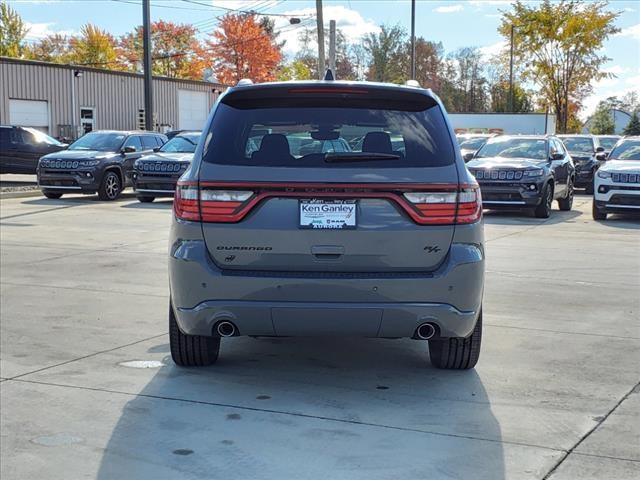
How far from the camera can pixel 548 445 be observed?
4414 mm

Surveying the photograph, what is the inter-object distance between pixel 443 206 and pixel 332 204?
2.05 feet

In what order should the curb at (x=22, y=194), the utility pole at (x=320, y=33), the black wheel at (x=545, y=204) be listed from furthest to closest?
the utility pole at (x=320, y=33) → the curb at (x=22, y=194) → the black wheel at (x=545, y=204)

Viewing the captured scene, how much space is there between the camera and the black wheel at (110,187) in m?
20.2

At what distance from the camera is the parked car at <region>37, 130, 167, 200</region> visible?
784 inches

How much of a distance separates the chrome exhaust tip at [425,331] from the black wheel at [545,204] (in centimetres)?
1236

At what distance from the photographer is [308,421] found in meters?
4.75

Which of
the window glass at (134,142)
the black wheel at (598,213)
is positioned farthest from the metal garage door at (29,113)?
the black wheel at (598,213)

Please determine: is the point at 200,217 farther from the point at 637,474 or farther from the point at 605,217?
the point at 605,217

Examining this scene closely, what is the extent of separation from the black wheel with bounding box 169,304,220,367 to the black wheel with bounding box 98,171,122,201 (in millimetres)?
15028

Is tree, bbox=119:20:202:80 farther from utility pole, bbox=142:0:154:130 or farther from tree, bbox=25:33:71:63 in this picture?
utility pole, bbox=142:0:154:130

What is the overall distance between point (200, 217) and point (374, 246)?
1.00 m

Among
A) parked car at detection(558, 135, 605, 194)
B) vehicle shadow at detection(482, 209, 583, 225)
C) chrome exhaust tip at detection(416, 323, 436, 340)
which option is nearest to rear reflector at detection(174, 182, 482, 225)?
chrome exhaust tip at detection(416, 323, 436, 340)

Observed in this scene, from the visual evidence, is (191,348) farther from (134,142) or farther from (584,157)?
(584,157)

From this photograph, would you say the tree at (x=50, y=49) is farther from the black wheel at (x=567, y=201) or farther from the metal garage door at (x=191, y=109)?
the black wheel at (x=567, y=201)
